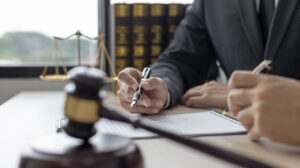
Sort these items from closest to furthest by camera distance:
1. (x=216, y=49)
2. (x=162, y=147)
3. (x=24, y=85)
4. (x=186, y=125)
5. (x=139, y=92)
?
(x=162, y=147) < (x=186, y=125) < (x=139, y=92) < (x=216, y=49) < (x=24, y=85)

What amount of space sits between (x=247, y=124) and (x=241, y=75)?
107 mm

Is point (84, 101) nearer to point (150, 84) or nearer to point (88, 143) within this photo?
point (88, 143)

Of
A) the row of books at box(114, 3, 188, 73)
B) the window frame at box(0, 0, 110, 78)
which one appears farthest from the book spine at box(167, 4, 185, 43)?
the window frame at box(0, 0, 110, 78)

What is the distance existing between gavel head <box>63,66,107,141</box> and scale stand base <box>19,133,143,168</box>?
0.02 meters

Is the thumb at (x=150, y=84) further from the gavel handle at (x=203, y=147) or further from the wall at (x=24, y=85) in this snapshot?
the wall at (x=24, y=85)

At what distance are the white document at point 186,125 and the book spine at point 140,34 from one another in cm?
73

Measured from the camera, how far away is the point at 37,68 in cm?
190

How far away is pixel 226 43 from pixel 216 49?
107 millimetres

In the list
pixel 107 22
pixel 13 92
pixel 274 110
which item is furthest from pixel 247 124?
pixel 13 92

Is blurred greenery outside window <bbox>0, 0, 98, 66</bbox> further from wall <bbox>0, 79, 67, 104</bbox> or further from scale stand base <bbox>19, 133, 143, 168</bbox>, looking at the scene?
scale stand base <bbox>19, 133, 143, 168</bbox>

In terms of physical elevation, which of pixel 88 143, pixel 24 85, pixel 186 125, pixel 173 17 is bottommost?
pixel 24 85

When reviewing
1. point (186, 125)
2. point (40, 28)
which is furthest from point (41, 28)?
point (186, 125)

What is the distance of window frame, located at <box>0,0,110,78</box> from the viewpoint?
187cm

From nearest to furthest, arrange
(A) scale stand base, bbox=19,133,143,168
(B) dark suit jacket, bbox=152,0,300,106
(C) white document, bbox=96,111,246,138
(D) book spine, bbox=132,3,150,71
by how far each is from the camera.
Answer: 1. (A) scale stand base, bbox=19,133,143,168
2. (C) white document, bbox=96,111,246,138
3. (B) dark suit jacket, bbox=152,0,300,106
4. (D) book spine, bbox=132,3,150,71
